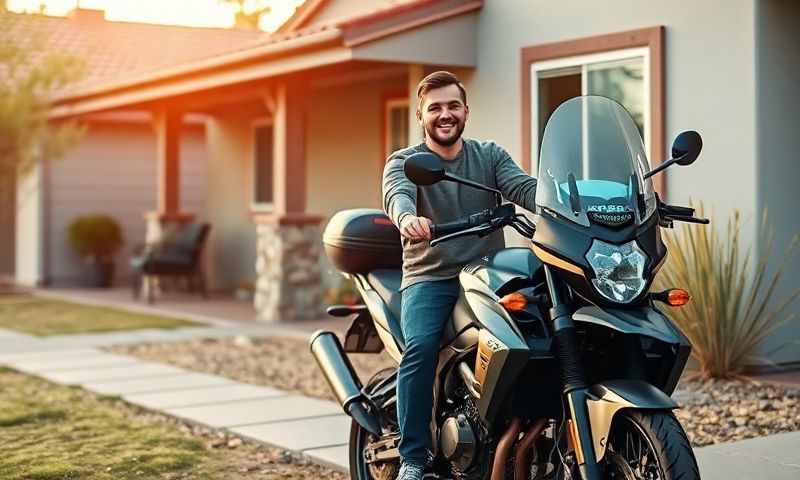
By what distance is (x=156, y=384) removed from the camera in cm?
868

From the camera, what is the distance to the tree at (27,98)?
55.7 ft

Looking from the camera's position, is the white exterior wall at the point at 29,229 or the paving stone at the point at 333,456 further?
the white exterior wall at the point at 29,229

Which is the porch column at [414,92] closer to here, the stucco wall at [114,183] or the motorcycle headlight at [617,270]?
the motorcycle headlight at [617,270]

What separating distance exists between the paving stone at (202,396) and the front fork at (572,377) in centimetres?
431

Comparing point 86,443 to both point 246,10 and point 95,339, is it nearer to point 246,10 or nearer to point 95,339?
point 95,339

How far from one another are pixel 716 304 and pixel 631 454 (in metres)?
4.52

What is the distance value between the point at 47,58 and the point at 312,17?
4.80 metres

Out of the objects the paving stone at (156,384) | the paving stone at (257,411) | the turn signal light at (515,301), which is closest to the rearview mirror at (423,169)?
the turn signal light at (515,301)

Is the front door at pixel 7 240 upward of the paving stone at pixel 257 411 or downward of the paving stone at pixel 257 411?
upward

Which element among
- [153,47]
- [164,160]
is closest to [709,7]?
[164,160]

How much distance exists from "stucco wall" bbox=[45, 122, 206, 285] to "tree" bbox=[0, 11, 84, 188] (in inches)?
38.9

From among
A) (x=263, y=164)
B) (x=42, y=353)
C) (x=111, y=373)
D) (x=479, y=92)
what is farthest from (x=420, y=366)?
(x=263, y=164)

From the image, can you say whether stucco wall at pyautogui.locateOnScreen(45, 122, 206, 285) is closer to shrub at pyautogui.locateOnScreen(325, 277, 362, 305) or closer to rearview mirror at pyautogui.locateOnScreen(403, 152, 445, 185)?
shrub at pyautogui.locateOnScreen(325, 277, 362, 305)

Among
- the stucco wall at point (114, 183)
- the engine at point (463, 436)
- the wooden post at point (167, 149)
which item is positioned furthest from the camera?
the stucco wall at point (114, 183)
